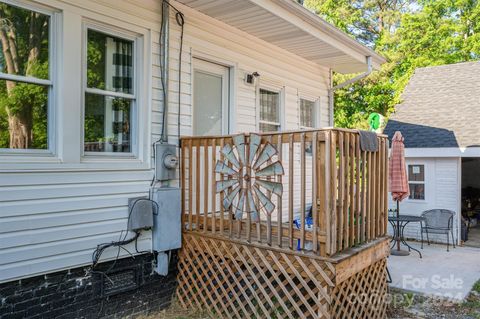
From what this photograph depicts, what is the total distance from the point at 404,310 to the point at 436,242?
4.89m

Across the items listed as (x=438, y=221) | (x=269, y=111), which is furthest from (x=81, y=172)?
(x=438, y=221)

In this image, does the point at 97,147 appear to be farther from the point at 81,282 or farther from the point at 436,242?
the point at 436,242

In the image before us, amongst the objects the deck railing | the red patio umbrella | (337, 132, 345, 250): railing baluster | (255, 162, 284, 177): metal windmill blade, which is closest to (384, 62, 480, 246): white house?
the red patio umbrella

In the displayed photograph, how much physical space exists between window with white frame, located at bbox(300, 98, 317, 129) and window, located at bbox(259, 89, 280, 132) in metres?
0.85

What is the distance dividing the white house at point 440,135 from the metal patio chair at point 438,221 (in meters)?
0.40

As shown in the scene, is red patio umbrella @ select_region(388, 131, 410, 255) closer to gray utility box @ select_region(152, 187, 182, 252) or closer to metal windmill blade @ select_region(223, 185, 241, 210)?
metal windmill blade @ select_region(223, 185, 241, 210)

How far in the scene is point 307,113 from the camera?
24.5 ft

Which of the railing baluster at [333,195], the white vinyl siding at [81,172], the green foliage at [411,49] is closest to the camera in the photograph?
the white vinyl siding at [81,172]

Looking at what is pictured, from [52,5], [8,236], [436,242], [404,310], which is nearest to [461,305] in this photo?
[404,310]

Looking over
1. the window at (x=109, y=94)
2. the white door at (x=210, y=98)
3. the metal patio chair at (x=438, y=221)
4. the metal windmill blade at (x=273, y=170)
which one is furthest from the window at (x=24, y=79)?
the metal patio chair at (x=438, y=221)

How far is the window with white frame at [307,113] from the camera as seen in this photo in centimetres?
727

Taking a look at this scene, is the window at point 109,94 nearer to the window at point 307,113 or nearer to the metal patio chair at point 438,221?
the window at point 307,113

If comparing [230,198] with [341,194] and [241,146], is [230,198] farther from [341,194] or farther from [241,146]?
[341,194]

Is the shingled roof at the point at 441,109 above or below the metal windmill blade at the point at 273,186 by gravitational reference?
above
